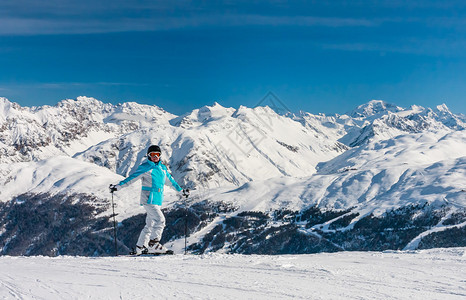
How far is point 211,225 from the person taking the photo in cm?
19125

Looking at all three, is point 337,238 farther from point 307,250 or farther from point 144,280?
point 144,280

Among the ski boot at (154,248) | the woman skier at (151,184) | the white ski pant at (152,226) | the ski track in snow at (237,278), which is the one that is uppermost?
the woman skier at (151,184)

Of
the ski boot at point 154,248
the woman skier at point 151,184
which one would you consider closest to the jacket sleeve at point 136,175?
the woman skier at point 151,184

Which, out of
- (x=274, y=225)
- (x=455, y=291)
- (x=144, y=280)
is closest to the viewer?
(x=455, y=291)

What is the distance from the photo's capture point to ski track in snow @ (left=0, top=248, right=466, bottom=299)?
10.4 m

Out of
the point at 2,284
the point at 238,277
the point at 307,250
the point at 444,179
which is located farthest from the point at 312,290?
the point at 444,179

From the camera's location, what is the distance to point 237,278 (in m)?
12.2

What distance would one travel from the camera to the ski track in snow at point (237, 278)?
1042 centimetres

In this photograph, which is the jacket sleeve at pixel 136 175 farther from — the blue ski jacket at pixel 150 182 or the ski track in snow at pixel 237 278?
the ski track in snow at pixel 237 278

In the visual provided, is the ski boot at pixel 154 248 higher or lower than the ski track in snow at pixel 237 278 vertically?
higher

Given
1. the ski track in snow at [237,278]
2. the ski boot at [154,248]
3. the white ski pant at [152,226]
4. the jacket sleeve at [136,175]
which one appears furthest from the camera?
the ski boot at [154,248]

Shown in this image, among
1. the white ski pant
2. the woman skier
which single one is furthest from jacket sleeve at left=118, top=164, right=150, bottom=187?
the white ski pant

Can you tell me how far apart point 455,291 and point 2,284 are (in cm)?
1146

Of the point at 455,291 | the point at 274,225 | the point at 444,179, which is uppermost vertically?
the point at 444,179
